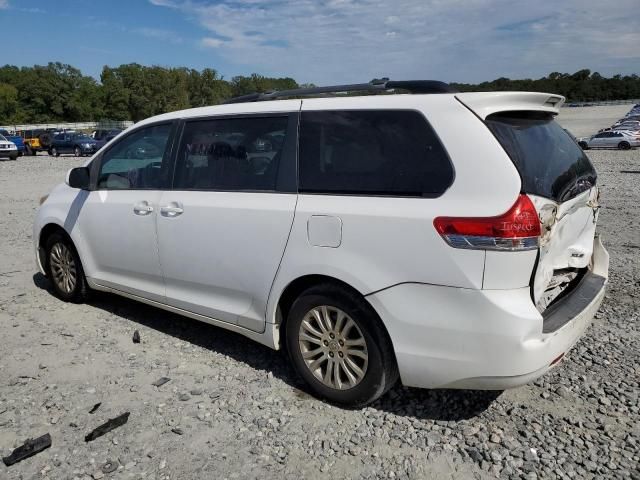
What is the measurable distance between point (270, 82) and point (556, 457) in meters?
140

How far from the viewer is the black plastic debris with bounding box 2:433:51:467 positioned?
9.43 feet

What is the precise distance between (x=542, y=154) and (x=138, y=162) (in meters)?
3.19

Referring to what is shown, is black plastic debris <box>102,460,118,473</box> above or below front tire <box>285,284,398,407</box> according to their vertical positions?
below

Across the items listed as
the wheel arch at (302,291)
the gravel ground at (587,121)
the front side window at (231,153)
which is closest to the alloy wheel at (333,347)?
the wheel arch at (302,291)

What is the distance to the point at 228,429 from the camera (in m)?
3.14

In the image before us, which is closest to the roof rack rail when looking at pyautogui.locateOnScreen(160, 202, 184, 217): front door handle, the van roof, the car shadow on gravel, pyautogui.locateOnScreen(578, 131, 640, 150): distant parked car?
the van roof

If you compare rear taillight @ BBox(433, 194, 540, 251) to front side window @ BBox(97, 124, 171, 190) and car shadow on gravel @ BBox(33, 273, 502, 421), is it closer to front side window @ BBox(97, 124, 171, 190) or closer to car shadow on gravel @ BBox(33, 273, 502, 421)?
car shadow on gravel @ BBox(33, 273, 502, 421)

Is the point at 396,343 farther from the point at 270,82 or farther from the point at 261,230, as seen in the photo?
the point at 270,82

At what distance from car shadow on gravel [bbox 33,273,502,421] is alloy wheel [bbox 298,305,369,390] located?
0.85ft

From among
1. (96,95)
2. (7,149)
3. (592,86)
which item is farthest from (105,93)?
(592,86)

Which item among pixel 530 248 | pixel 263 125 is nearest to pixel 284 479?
pixel 530 248

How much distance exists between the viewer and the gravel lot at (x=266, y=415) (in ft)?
9.14

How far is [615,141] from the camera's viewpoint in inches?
1300

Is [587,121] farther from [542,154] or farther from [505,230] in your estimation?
[505,230]
